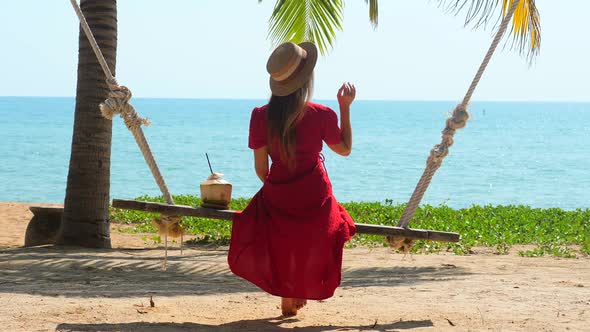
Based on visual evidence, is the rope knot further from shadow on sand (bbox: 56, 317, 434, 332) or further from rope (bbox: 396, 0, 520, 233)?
rope (bbox: 396, 0, 520, 233)

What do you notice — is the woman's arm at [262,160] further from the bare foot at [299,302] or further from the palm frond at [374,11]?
the palm frond at [374,11]

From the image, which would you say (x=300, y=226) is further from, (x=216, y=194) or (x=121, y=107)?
(x=121, y=107)

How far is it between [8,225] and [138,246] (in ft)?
10.5

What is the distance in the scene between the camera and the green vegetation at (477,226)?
31.3ft

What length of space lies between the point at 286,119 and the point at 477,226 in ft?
21.1

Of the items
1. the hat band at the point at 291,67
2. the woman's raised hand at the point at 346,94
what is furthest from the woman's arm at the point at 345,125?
the hat band at the point at 291,67

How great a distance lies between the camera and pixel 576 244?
32.1 ft

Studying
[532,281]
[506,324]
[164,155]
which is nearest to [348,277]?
[532,281]

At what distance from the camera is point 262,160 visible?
16.2 ft

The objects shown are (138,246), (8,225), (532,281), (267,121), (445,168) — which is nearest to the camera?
(267,121)

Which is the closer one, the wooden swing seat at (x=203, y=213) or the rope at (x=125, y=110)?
the wooden swing seat at (x=203, y=213)

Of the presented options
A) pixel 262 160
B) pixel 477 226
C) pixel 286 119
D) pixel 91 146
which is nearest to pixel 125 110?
pixel 262 160

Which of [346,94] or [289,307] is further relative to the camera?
[289,307]

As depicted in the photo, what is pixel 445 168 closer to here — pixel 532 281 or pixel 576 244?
pixel 576 244
